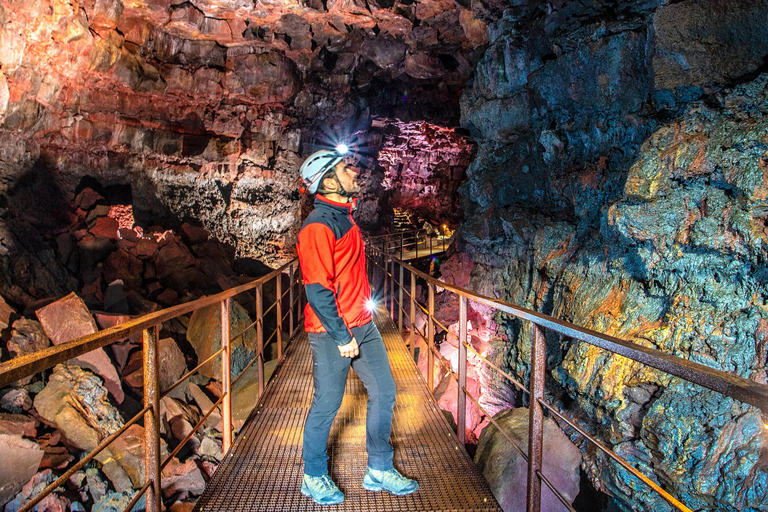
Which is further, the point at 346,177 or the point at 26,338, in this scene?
the point at 26,338

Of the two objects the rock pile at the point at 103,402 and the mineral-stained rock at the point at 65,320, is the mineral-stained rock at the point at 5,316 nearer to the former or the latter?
the rock pile at the point at 103,402

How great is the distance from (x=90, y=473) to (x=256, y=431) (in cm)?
332

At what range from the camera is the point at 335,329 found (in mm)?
1902

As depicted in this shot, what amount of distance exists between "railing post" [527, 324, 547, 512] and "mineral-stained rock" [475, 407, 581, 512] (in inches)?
77.3

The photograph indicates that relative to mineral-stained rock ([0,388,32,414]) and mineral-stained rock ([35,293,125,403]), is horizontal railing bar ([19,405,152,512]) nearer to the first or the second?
mineral-stained rock ([0,388,32,414])

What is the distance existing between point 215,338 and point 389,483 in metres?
5.10

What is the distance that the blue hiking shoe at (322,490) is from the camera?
81.1 inches

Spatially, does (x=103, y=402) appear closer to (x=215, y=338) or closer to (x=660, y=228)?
(x=215, y=338)

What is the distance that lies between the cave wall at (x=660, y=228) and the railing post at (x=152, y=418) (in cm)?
622

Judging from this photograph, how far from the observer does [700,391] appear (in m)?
5.39

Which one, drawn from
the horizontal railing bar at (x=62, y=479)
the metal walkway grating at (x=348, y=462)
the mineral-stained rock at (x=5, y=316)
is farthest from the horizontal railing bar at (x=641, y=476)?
the mineral-stained rock at (x=5, y=316)

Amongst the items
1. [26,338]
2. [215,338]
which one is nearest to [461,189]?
[215,338]

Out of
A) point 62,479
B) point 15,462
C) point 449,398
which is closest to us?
point 62,479

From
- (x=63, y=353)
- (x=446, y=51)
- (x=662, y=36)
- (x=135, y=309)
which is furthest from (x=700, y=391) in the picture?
(x=446, y=51)
